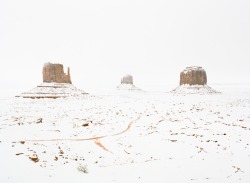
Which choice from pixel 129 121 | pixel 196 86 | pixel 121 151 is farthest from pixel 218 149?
pixel 196 86

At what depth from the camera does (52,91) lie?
48.5m

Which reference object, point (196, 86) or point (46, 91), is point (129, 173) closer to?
point (46, 91)

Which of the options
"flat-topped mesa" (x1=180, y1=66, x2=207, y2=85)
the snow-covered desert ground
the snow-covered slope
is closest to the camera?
the snow-covered desert ground

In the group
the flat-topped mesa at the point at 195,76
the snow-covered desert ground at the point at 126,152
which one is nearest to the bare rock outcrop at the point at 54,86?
the snow-covered desert ground at the point at 126,152

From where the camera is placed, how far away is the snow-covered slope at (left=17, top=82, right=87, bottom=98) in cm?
4581

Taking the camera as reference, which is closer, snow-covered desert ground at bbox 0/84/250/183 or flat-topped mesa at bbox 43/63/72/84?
snow-covered desert ground at bbox 0/84/250/183

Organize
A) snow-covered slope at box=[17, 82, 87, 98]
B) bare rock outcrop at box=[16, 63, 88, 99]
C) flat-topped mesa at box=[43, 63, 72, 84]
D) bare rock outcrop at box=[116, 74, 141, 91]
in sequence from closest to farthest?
snow-covered slope at box=[17, 82, 87, 98] → bare rock outcrop at box=[16, 63, 88, 99] → flat-topped mesa at box=[43, 63, 72, 84] → bare rock outcrop at box=[116, 74, 141, 91]

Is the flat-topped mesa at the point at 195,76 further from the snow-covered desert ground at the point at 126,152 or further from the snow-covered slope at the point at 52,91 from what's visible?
the snow-covered desert ground at the point at 126,152

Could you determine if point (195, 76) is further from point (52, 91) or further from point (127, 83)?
point (52, 91)

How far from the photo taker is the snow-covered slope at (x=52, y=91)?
45812 millimetres

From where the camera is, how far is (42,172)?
9.09m

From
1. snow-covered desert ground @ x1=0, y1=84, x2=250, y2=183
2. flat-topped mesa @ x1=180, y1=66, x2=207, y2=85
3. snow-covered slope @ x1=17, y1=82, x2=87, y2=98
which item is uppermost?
Answer: flat-topped mesa @ x1=180, y1=66, x2=207, y2=85

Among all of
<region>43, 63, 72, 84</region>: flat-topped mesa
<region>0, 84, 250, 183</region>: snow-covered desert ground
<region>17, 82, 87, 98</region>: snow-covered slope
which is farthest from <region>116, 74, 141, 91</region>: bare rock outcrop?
<region>0, 84, 250, 183</region>: snow-covered desert ground

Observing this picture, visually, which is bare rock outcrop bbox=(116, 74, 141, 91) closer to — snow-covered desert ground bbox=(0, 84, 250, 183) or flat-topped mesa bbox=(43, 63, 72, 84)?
flat-topped mesa bbox=(43, 63, 72, 84)
